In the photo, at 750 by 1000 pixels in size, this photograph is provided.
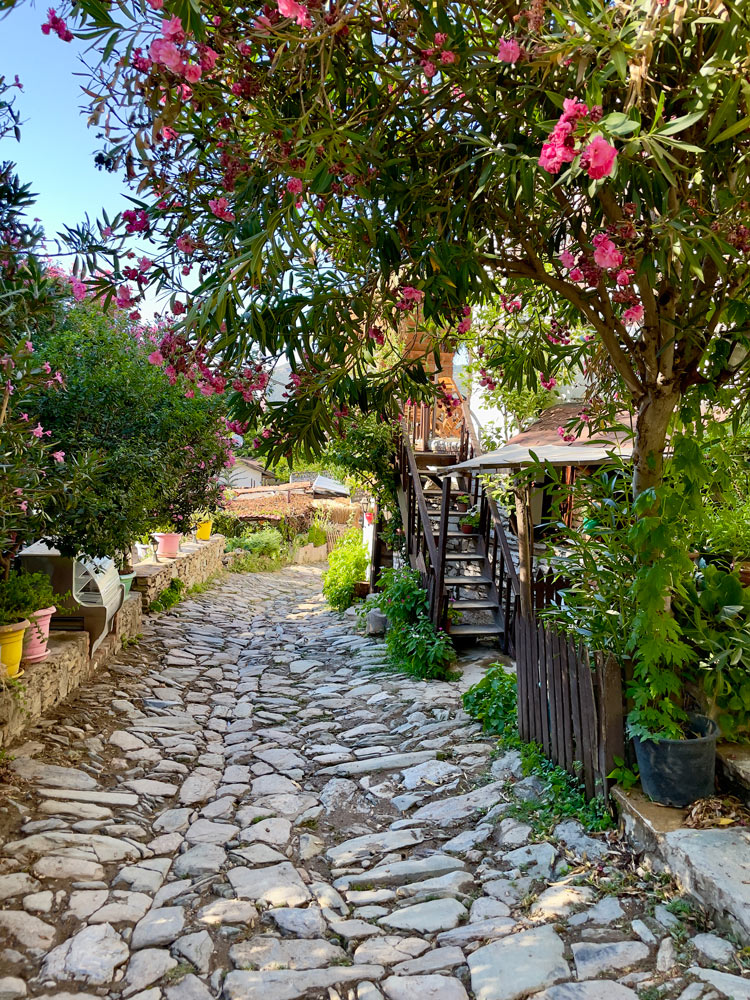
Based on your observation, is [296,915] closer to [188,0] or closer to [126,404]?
[188,0]

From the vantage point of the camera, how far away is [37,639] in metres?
5.01

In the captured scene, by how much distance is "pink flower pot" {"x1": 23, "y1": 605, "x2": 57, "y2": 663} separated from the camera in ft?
16.2

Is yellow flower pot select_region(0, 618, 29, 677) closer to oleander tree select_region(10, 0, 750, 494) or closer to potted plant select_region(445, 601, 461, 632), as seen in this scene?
oleander tree select_region(10, 0, 750, 494)

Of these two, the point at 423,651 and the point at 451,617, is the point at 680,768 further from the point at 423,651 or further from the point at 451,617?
the point at 451,617

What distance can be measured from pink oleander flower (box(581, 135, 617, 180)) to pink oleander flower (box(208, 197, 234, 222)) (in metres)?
1.49

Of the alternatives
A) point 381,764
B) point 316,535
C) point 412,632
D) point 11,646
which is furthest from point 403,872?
point 316,535

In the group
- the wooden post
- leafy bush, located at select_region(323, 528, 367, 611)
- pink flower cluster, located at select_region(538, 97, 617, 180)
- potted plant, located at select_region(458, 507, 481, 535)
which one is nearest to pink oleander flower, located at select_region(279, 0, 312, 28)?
pink flower cluster, located at select_region(538, 97, 617, 180)

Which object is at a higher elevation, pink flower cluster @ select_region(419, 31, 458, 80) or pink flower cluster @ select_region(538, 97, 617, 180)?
pink flower cluster @ select_region(419, 31, 458, 80)

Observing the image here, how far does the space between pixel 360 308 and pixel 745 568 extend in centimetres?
265

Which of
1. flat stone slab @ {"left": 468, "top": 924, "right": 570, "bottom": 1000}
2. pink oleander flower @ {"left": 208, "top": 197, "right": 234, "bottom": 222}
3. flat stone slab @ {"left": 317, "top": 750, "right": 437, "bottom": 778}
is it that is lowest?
flat stone slab @ {"left": 317, "top": 750, "right": 437, "bottom": 778}

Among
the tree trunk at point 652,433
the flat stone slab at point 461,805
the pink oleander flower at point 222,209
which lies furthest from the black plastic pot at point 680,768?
the pink oleander flower at point 222,209

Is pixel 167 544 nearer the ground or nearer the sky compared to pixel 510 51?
nearer the ground

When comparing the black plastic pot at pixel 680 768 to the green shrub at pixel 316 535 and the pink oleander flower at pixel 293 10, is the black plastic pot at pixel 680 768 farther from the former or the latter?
the green shrub at pixel 316 535

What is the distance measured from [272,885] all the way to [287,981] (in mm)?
767
